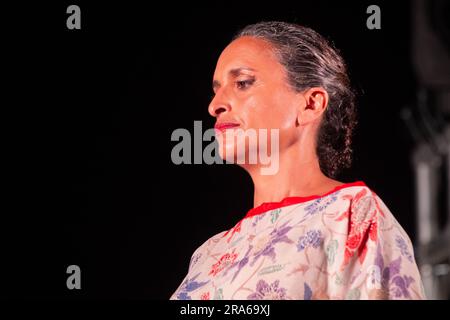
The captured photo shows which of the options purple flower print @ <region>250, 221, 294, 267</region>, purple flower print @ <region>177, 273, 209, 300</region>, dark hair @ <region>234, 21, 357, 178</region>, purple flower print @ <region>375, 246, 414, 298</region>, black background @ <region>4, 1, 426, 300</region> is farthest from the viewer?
black background @ <region>4, 1, 426, 300</region>

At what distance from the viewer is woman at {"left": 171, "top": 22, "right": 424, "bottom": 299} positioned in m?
1.17

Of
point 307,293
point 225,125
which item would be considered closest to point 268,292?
point 307,293

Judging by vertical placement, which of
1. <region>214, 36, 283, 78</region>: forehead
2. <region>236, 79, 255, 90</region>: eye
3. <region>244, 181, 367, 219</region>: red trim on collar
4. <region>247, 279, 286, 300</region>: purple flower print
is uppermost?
<region>214, 36, 283, 78</region>: forehead

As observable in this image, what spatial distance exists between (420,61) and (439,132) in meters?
0.82

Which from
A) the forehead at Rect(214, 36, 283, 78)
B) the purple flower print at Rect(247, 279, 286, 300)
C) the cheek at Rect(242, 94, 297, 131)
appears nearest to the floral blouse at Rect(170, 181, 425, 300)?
the purple flower print at Rect(247, 279, 286, 300)

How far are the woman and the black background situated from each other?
0.45 metres

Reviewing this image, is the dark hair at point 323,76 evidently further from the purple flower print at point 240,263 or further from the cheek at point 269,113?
the purple flower print at point 240,263

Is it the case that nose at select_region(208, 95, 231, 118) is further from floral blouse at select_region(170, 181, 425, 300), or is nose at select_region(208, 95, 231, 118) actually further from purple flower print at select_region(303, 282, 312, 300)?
purple flower print at select_region(303, 282, 312, 300)

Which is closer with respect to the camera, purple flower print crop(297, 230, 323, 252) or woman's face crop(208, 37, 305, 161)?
purple flower print crop(297, 230, 323, 252)

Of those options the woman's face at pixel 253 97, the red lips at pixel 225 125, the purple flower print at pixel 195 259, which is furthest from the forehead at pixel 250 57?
the purple flower print at pixel 195 259

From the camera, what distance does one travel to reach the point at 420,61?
1863 millimetres

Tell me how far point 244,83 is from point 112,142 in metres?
0.69

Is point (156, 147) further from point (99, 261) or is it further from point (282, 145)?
point (282, 145)

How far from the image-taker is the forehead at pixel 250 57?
4.72ft
